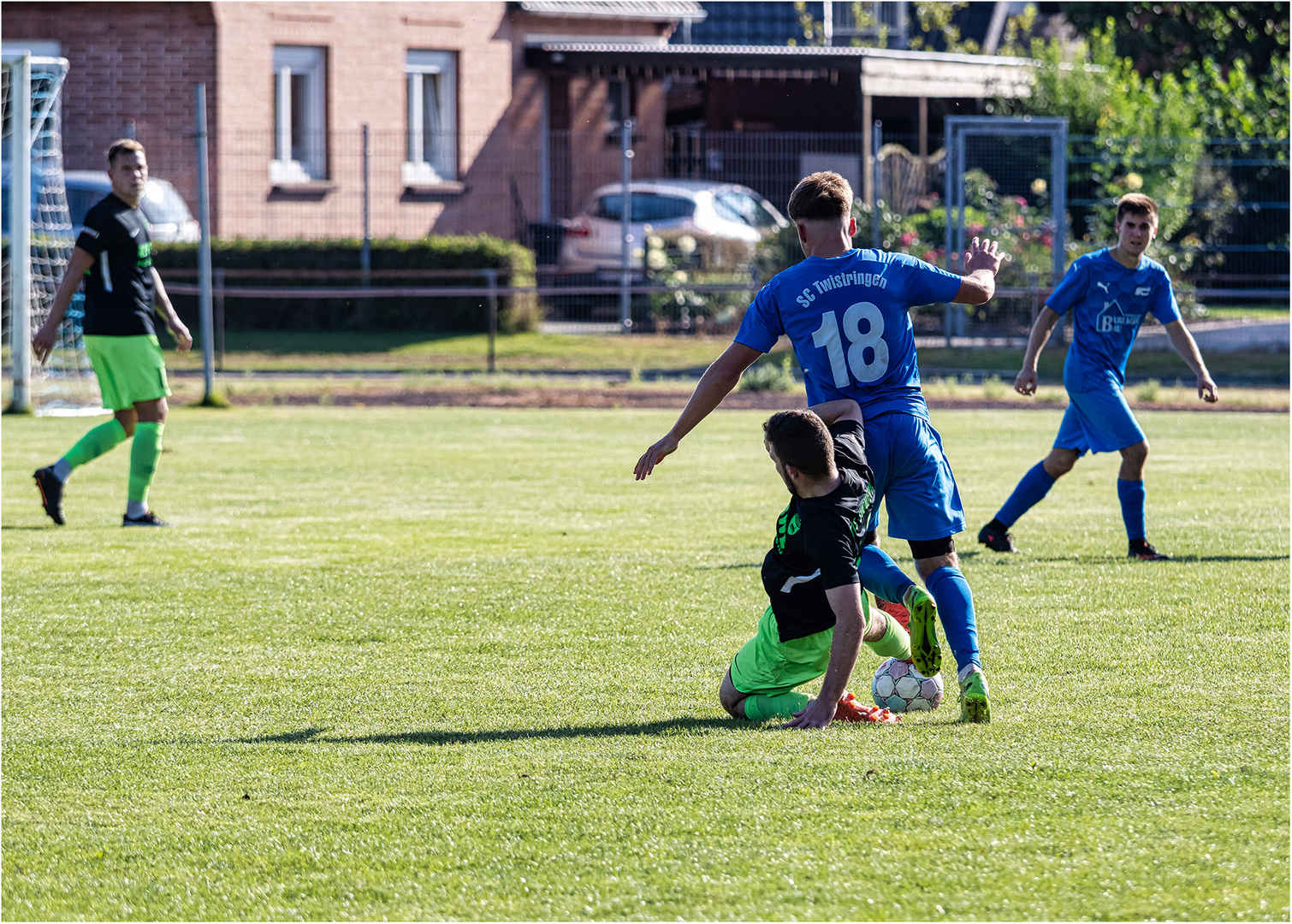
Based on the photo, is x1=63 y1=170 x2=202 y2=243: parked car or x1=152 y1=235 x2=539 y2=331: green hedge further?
x1=63 y1=170 x2=202 y2=243: parked car

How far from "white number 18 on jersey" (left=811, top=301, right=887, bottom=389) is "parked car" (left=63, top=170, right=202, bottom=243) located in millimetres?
20536

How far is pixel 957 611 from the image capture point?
5.46 m

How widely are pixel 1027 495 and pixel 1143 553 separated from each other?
0.71 metres

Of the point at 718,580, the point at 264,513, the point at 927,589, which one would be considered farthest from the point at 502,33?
the point at 927,589

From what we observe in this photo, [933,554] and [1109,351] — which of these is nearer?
[933,554]

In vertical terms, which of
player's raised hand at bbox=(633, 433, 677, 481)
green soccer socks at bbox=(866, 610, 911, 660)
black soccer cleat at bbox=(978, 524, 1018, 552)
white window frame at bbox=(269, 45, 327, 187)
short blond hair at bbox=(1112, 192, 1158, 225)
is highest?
white window frame at bbox=(269, 45, 327, 187)

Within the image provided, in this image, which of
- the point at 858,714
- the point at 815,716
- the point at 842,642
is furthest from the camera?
the point at 858,714

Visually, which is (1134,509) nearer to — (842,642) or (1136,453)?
(1136,453)

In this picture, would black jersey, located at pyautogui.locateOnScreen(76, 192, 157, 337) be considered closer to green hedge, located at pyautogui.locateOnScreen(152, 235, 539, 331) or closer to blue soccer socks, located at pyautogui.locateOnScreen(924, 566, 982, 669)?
blue soccer socks, located at pyautogui.locateOnScreen(924, 566, 982, 669)

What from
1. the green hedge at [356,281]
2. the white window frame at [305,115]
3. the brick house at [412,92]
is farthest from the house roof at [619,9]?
the green hedge at [356,281]

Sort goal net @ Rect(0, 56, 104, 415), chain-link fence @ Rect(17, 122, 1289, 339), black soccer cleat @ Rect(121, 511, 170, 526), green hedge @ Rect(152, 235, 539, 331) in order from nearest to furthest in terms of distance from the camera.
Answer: black soccer cleat @ Rect(121, 511, 170, 526), goal net @ Rect(0, 56, 104, 415), chain-link fence @ Rect(17, 122, 1289, 339), green hedge @ Rect(152, 235, 539, 331)

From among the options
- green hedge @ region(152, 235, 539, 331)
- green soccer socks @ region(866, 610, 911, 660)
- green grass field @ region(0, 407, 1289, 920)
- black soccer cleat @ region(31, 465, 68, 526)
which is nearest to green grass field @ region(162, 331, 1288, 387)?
green hedge @ region(152, 235, 539, 331)

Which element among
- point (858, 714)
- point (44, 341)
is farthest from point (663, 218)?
point (858, 714)

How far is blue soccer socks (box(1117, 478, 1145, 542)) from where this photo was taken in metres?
8.59
